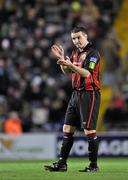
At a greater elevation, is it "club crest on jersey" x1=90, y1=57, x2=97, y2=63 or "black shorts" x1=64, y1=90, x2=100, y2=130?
"club crest on jersey" x1=90, y1=57, x2=97, y2=63

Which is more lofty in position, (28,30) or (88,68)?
(28,30)

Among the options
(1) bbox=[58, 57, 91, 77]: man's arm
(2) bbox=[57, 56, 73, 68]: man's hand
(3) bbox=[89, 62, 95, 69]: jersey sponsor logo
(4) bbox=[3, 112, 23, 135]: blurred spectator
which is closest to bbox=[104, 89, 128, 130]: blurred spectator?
(4) bbox=[3, 112, 23, 135]: blurred spectator

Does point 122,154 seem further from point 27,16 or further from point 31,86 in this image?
point 27,16

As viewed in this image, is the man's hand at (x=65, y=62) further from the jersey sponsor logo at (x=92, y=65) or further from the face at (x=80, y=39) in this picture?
the face at (x=80, y=39)

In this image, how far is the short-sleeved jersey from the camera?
10016 millimetres

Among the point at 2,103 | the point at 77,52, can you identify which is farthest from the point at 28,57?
the point at 77,52

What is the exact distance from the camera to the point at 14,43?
20828 mm

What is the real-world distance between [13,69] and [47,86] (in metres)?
1.25

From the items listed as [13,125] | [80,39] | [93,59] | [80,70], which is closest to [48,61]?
[13,125]

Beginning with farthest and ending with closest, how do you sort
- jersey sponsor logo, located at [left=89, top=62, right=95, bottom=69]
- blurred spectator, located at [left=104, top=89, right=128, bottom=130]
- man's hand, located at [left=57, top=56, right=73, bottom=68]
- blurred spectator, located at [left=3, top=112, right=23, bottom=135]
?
blurred spectator, located at [left=104, top=89, right=128, bottom=130] < blurred spectator, located at [left=3, top=112, right=23, bottom=135] < jersey sponsor logo, located at [left=89, top=62, right=95, bottom=69] < man's hand, located at [left=57, top=56, right=73, bottom=68]

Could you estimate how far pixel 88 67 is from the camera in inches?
393

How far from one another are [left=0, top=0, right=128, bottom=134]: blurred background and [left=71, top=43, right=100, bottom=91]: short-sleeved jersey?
847 centimetres

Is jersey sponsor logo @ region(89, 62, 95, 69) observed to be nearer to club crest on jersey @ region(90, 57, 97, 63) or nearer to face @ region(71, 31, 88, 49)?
club crest on jersey @ region(90, 57, 97, 63)

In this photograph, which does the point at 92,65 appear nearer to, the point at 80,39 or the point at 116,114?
the point at 80,39
